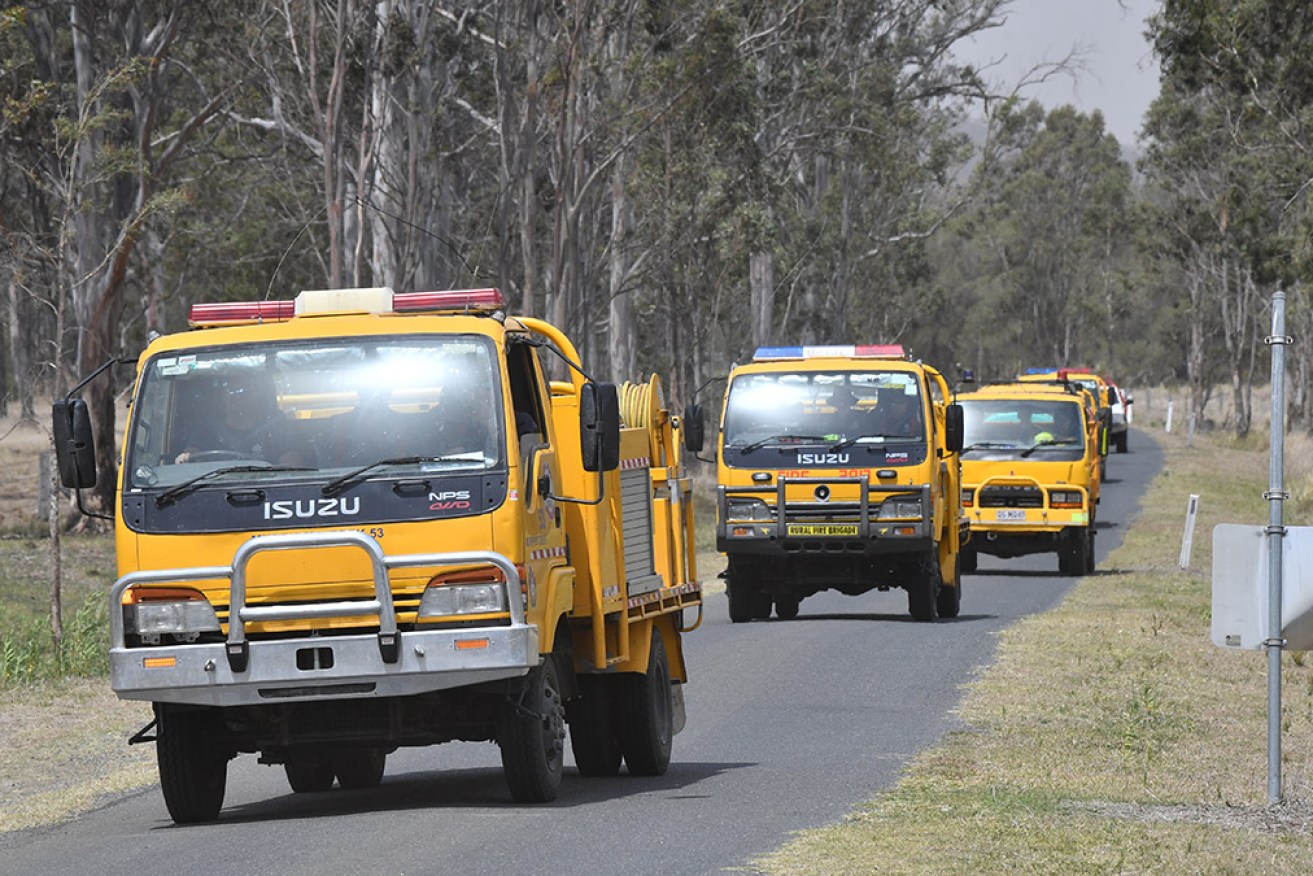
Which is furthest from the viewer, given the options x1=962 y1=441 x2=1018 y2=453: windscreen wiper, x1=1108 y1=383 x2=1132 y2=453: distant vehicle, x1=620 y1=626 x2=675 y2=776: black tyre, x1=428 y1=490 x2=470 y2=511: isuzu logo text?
x1=1108 y1=383 x2=1132 y2=453: distant vehicle

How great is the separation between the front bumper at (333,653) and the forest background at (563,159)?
11141mm

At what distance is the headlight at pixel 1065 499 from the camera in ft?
85.7

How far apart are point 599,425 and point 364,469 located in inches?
42.0

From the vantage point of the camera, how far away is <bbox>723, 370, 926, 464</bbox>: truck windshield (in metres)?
19.5

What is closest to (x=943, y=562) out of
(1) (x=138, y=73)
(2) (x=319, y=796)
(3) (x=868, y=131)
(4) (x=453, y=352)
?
(2) (x=319, y=796)

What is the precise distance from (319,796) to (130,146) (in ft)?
83.7

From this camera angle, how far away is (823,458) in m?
19.8

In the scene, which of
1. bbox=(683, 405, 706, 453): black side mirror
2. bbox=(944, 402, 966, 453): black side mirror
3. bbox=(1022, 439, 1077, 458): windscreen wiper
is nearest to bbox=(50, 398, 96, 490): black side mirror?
bbox=(683, 405, 706, 453): black side mirror

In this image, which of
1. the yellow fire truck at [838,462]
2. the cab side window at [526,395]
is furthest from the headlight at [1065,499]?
the cab side window at [526,395]

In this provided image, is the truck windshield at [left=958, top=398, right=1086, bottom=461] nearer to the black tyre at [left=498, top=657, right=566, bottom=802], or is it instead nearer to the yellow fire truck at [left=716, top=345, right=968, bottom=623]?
the yellow fire truck at [left=716, top=345, right=968, bottom=623]

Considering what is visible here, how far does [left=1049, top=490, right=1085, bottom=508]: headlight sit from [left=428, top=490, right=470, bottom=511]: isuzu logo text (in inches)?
710

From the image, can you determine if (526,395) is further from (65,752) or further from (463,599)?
(65,752)

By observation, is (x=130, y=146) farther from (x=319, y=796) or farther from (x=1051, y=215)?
(x=1051, y=215)

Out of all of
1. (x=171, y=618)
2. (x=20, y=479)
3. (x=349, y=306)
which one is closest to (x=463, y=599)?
(x=171, y=618)
